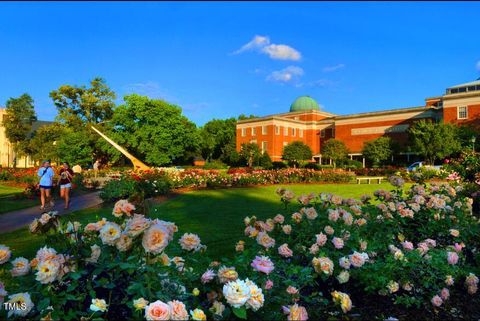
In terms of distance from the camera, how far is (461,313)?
3.64m

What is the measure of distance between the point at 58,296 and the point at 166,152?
46074mm

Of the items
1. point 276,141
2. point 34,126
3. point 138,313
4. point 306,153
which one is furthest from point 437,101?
point 34,126

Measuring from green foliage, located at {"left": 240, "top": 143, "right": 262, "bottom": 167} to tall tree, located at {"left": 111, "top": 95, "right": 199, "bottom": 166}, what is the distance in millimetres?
10554

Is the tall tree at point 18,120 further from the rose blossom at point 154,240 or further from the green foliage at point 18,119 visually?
the rose blossom at point 154,240

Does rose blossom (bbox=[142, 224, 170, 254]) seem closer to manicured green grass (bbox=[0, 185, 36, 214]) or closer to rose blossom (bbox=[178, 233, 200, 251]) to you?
rose blossom (bbox=[178, 233, 200, 251])

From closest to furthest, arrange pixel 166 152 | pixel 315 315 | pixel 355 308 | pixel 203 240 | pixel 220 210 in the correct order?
pixel 315 315
pixel 355 308
pixel 203 240
pixel 220 210
pixel 166 152

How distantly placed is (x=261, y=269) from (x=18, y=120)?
71386mm

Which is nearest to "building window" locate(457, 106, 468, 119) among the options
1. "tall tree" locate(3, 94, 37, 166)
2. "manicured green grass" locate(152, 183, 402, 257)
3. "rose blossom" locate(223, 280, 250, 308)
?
"manicured green grass" locate(152, 183, 402, 257)

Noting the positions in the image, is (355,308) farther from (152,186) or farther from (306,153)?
(306,153)

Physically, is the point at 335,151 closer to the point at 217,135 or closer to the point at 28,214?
the point at 217,135

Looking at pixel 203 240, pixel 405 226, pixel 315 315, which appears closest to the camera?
pixel 315 315

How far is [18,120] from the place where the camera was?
6312 centimetres

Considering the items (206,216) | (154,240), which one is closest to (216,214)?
(206,216)

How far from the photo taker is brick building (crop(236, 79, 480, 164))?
4353cm
